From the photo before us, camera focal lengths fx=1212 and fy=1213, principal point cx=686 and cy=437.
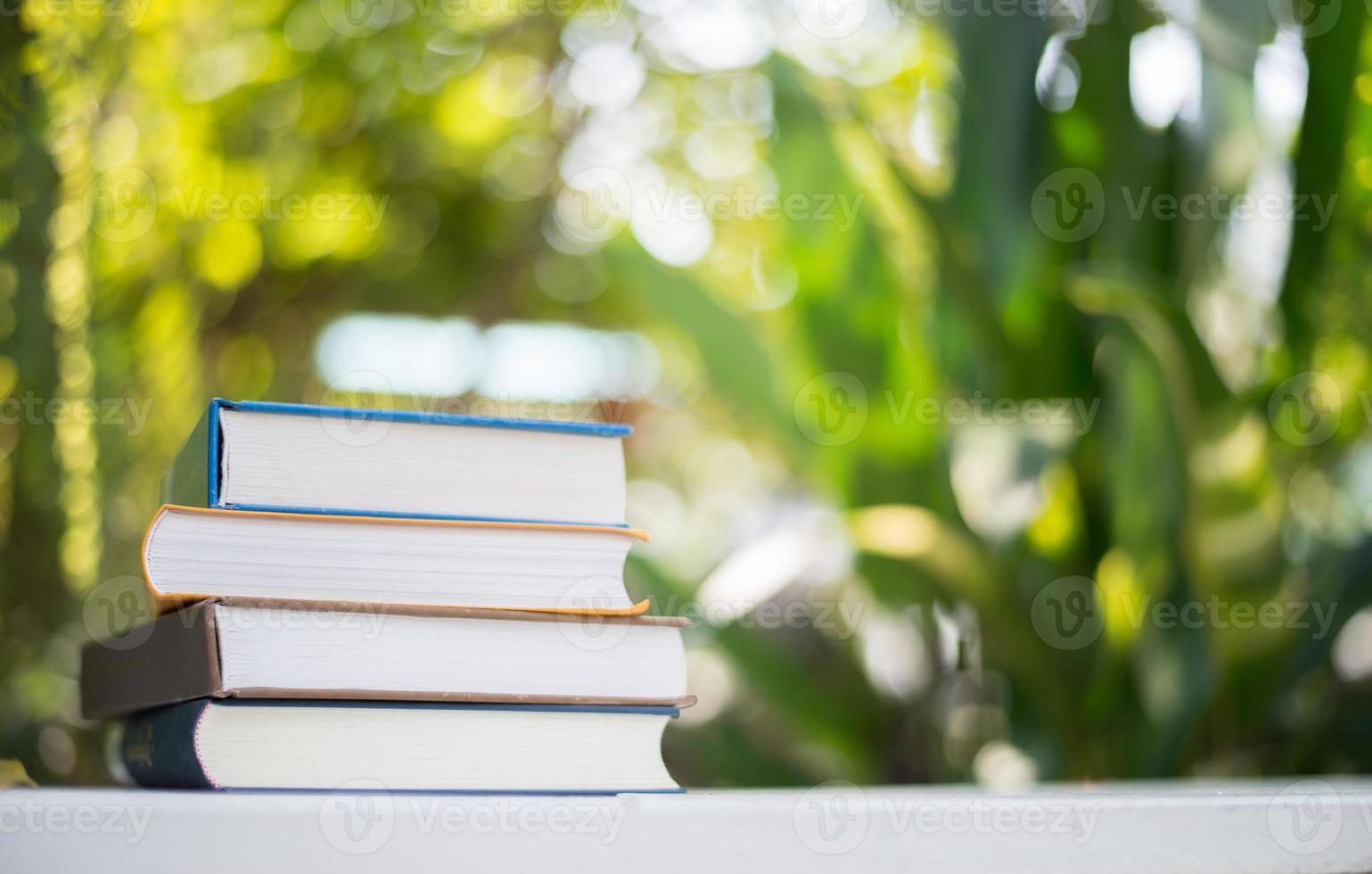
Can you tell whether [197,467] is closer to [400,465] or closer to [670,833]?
[400,465]

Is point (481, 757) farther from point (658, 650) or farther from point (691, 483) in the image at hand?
point (691, 483)

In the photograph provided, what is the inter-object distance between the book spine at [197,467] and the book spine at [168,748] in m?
0.07

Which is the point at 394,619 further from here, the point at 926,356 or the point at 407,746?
the point at 926,356

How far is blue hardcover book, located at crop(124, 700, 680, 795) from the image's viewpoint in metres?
0.36

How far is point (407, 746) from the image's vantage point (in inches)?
15.0

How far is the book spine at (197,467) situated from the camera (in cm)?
38

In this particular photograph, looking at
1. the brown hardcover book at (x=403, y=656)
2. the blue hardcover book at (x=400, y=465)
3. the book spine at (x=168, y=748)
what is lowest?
the book spine at (x=168, y=748)

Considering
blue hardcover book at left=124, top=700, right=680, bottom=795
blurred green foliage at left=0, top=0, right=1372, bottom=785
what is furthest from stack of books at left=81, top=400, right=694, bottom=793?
blurred green foliage at left=0, top=0, right=1372, bottom=785

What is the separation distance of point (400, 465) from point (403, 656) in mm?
65

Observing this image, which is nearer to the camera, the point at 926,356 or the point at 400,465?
the point at 400,465

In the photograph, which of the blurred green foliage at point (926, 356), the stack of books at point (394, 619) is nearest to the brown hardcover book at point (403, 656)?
the stack of books at point (394, 619)

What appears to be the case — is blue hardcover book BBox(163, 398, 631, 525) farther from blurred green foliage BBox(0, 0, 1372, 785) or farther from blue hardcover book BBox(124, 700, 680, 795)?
blurred green foliage BBox(0, 0, 1372, 785)

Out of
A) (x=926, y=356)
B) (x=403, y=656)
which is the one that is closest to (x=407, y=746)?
(x=403, y=656)

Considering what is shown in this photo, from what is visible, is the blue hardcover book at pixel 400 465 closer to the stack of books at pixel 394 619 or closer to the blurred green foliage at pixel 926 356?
the stack of books at pixel 394 619
